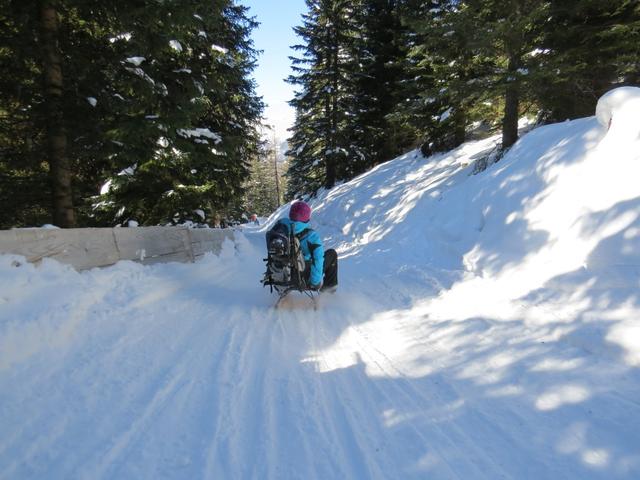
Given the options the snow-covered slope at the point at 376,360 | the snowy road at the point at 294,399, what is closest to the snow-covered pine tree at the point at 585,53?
the snow-covered slope at the point at 376,360

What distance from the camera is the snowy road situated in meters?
2.02

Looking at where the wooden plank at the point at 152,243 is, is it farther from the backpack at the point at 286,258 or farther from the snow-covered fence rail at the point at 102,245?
the backpack at the point at 286,258

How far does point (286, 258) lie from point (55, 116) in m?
4.64

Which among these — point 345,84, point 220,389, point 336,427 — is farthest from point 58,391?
point 345,84

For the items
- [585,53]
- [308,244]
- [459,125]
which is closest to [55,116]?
[308,244]

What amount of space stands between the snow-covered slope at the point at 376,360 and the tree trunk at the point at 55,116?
7.12 feet

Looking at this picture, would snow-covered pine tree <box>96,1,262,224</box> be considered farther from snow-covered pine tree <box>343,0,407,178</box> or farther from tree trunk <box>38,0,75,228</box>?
snow-covered pine tree <box>343,0,407,178</box>

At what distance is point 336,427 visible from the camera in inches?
92.4

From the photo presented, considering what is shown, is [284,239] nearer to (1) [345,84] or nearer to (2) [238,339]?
(2) [238,339]

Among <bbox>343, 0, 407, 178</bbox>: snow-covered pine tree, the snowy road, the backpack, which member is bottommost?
the snowy road

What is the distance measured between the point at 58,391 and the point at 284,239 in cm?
302

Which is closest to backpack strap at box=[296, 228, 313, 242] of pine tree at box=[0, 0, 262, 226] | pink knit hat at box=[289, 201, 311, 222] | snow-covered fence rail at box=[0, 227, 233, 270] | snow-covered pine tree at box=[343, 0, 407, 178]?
pink knit hat at box=[289, 201, 311, 222]

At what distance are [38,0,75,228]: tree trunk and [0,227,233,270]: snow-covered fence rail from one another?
4.82ft

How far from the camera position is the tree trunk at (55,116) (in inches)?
222
